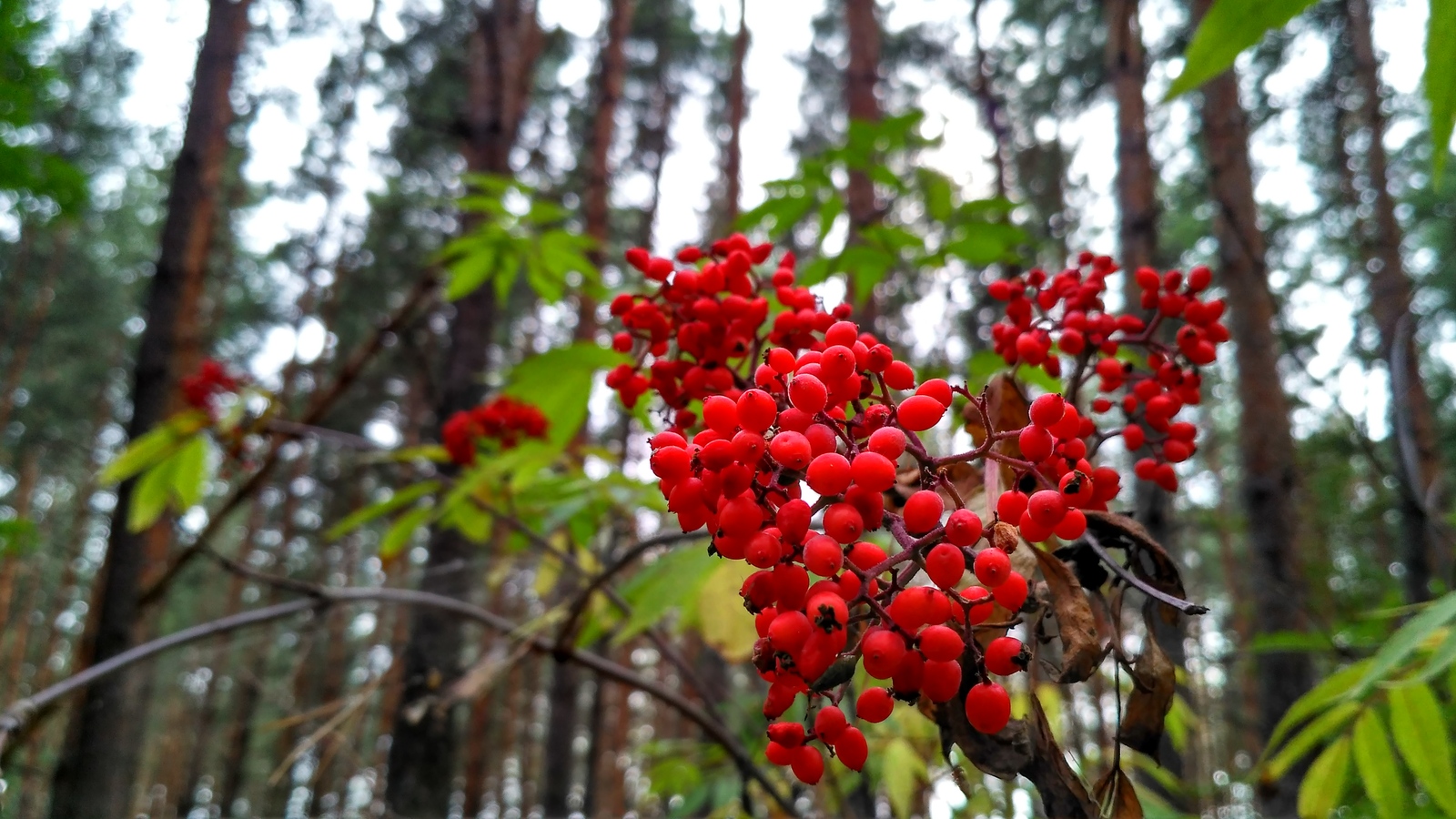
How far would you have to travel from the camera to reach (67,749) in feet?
13.5

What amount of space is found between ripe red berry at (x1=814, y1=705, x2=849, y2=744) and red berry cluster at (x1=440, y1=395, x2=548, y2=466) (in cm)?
231

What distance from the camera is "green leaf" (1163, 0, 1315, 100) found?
1017 mm

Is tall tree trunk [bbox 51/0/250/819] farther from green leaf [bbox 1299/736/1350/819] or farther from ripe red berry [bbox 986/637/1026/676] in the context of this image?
green leaf [bbox 1299/736/1350/819]

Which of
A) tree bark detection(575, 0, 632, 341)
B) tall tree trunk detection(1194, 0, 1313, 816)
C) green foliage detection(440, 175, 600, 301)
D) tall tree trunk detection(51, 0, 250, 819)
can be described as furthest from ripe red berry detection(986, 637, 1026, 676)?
tree bark detection(575, 0, 632, 341)

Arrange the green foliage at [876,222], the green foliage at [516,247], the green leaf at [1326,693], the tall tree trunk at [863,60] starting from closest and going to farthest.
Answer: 1. the green leaf at [1326,693]
2. the green foliage at [876,222]
3. the green foliage at [516,247]
4. the tall tree trunk at [863,60]

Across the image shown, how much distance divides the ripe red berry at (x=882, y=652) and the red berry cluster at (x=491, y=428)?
94.3 inches

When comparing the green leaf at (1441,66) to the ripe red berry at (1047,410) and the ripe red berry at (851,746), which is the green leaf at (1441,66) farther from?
the ripe red berry at (851,746)

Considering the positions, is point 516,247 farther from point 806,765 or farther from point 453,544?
point 453,544

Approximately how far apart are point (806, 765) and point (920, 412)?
17.0 inches

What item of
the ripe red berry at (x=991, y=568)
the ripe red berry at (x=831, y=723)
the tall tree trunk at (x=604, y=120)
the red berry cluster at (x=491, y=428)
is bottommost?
the ripe red berry at (x=831, y=723)

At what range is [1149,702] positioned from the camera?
906mm

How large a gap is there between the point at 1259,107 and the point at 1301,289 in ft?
20.3

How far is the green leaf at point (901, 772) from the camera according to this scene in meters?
2.14

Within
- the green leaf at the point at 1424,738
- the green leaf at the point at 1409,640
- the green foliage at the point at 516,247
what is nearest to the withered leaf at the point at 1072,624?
the green leaf at the point at 1409,640
